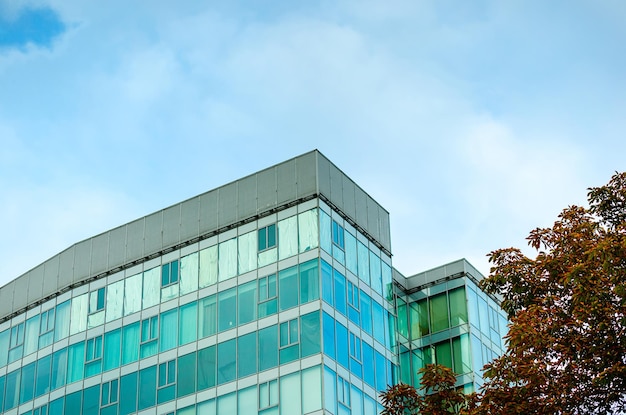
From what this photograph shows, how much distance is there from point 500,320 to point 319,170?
550 inches

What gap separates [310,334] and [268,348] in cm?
198

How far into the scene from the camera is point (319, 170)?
1823 inches

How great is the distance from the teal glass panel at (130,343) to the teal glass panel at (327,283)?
956 cm

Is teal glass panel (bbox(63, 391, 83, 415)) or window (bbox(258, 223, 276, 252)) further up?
window (bbox(258, 223, 276, 252))

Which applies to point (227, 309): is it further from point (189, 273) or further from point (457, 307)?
point (457, 307)

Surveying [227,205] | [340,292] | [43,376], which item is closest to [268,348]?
[340,292]

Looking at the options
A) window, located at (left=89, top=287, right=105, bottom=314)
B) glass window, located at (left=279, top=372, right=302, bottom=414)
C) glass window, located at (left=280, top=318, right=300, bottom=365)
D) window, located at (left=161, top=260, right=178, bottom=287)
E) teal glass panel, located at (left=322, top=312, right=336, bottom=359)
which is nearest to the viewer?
glass window, located at (left=279, top=372, right=302, bottom=414)

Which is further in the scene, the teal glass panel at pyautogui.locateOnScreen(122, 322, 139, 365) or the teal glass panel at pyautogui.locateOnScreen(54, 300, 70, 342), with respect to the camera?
the teal glass panel at pyautogui.locateOnScreen(54, 300, 70, 342)

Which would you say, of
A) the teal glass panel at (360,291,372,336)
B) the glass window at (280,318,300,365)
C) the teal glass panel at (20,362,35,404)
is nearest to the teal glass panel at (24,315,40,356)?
the teal glass panel at (20,362,35,404)

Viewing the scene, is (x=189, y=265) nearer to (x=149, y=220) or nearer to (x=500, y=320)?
(x=149, y=220)

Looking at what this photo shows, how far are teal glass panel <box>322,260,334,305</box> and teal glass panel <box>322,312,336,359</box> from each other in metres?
0.75

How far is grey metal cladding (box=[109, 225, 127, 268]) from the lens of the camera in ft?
167

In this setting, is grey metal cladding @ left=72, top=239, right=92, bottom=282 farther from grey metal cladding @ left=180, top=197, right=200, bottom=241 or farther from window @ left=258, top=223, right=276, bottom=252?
window @ left=258, top=223, right=276, bottom=252

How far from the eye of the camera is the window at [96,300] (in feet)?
166
